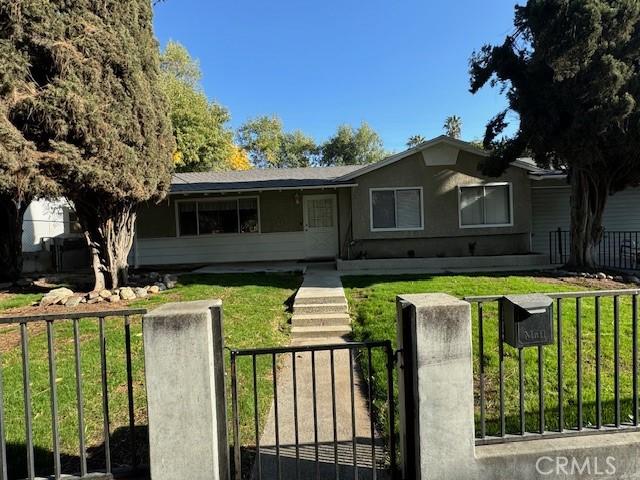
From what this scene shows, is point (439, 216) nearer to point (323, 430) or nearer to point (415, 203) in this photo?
point (415, 203)

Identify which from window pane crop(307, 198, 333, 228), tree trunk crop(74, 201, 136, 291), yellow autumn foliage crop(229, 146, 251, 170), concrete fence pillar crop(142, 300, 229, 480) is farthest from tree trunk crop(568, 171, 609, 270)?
yellow autumn foliage crop(229, 146, 251, 170)

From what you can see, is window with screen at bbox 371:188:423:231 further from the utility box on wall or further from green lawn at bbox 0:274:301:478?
the utility box on wall

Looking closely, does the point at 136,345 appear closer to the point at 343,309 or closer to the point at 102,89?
the point at 343,309

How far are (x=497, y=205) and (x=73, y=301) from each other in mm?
12538

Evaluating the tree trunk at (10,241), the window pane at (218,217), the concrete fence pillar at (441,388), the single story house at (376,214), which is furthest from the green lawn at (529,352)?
the tree trunk at (10,241)

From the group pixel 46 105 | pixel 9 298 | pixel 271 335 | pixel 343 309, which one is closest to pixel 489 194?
pixel 343 309

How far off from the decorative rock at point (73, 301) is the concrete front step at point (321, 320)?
194 inches

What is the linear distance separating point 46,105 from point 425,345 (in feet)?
25.9

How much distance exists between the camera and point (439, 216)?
13.6 m

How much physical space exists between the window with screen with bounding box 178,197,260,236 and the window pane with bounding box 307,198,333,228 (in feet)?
6.42

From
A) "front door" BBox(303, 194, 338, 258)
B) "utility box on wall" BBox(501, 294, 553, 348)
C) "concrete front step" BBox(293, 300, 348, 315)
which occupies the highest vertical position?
"front door" BBox(303, 194, 338, 258)

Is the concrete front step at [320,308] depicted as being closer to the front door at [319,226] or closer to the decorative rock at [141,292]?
the decorative rock at [141,292]

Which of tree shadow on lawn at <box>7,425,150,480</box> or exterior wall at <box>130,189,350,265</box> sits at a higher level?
exterior wall at <box>130,189,350,265</box>

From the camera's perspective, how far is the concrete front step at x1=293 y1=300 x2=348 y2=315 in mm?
7047
